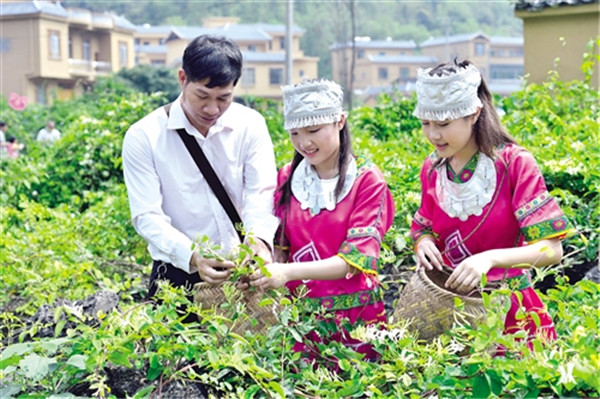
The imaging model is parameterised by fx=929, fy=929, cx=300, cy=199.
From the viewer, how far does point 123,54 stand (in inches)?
1737

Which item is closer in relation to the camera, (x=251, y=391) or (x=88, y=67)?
(x=251, y=391)

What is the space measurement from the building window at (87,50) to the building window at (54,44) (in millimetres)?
2828

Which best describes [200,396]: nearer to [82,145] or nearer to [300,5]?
[82,145]

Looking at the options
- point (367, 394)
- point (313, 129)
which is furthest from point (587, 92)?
point (367, 394)

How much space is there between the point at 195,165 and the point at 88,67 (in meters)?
39.5

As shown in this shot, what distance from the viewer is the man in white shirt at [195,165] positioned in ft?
10.3

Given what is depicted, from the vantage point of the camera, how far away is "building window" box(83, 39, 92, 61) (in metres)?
41.9

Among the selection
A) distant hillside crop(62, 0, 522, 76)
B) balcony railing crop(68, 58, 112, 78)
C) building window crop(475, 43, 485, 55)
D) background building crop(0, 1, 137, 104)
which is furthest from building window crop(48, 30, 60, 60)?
building window crop(475, 43, 485, 55)

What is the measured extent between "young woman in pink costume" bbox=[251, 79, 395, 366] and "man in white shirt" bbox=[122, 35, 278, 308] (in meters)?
0.17

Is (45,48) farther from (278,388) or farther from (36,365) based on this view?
(278,388)

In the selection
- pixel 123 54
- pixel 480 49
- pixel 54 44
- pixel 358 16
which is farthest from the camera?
pixel 480 49

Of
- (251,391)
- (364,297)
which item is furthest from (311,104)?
(251,391)

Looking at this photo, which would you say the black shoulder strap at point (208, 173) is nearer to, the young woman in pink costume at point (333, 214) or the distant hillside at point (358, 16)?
the young woman in pink costume at point (333, 214)

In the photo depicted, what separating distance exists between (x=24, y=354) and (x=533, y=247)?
1494 millimetres
